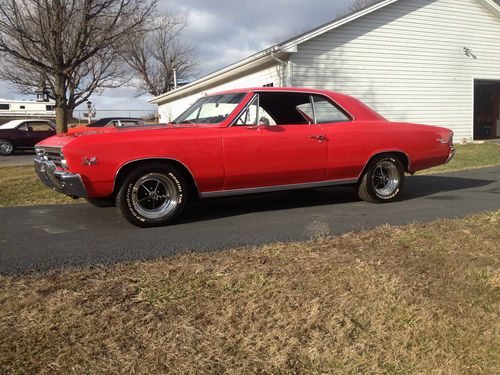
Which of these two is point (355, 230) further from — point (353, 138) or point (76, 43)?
point (76, 43)

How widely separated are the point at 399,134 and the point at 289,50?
778cm

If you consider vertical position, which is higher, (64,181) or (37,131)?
(37,131)

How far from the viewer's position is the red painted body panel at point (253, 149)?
193 inches

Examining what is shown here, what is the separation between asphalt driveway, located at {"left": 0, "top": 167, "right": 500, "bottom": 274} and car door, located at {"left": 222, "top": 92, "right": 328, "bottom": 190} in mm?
466

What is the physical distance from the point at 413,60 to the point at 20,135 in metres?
16.0

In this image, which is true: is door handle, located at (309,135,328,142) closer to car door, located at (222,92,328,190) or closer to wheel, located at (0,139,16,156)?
car door, located at (222,92,328,190)

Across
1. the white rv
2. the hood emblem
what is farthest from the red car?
the white rv

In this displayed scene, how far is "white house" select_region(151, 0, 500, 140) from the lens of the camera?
1481cm

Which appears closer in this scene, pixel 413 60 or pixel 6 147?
pixel 413 60

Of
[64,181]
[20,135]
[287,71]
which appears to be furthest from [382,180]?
[20,135]

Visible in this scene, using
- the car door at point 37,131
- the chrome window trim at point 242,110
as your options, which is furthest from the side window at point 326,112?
the car door at point 37,131

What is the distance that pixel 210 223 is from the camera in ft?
17.8

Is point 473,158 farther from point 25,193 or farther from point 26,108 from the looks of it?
point 26,108

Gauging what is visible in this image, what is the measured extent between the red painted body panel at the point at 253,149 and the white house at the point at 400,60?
7653 mm
